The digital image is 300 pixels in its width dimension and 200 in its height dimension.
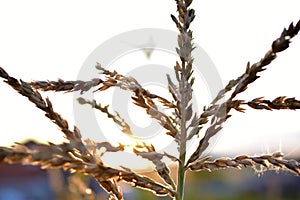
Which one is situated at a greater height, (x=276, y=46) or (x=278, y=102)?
(x=276, y=46)

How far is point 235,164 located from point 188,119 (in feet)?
0.67

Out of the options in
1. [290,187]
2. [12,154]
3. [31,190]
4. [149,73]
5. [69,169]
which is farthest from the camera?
[31,190]

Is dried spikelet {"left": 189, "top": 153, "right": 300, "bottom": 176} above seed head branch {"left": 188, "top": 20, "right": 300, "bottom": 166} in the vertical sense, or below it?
below

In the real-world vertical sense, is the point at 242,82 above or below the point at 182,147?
above

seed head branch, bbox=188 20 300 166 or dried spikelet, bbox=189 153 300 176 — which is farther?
dried spikelet, bbox=189 153 300 176

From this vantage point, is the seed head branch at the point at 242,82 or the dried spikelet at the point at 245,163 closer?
the seed head branch at the point at 242,82

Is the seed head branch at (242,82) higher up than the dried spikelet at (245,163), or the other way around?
the seed head branch at (242,82)

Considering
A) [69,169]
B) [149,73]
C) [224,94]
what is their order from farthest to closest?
→ [149,73], [224,94], [69,169]

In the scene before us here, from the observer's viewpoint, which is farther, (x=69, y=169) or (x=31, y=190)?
(x=31, y=190)

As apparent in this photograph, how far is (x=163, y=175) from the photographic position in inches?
70.9

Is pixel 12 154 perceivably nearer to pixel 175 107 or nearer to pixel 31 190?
pixel 175 107

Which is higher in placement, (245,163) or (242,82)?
(242,82)

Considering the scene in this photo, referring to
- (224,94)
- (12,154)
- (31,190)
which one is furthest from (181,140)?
(31,190)

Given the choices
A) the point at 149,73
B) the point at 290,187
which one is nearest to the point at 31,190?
the point at 290,187
